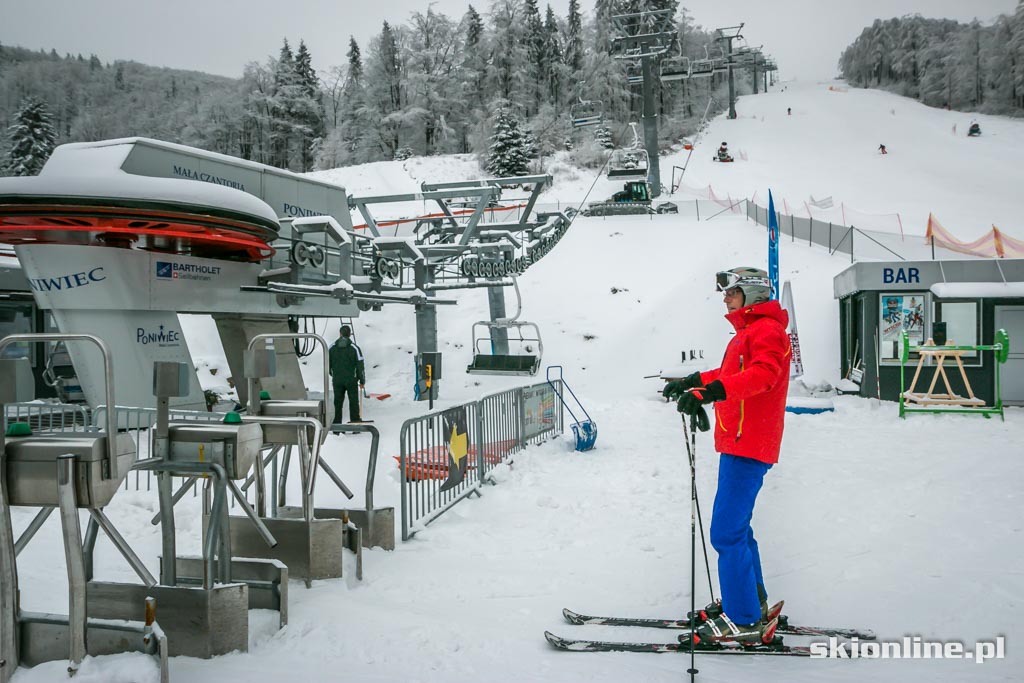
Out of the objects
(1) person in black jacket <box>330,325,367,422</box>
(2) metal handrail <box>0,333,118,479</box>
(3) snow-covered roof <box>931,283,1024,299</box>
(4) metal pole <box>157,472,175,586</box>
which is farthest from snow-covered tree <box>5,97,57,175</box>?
(2) metal handrail <box>0,333,118,479</box>

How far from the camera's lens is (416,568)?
552 cm

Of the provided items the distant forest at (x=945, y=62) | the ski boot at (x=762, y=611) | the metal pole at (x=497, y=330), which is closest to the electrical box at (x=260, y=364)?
the ski boot at (x=762, y=611)

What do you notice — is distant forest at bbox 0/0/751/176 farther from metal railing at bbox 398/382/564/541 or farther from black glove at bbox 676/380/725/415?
black glove at bbox 676/380/725/415

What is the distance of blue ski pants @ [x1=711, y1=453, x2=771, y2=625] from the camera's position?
3.83m

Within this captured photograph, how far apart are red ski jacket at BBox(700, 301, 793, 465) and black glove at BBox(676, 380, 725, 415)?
0.12 ft

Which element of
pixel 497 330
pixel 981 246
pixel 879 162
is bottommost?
pixel 497 330

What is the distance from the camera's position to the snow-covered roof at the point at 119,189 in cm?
893

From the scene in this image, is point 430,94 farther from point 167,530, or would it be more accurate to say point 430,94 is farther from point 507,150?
point 167,530

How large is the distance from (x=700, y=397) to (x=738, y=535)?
2.66 feet

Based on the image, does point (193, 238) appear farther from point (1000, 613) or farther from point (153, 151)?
point (1000, 613)

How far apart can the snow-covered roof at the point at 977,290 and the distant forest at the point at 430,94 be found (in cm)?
4879

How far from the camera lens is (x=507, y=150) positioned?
5281cm

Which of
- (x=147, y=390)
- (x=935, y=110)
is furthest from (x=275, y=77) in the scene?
(x=147, y=390)

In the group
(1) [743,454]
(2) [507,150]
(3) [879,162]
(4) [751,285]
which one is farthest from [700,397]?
(2) [507,150]
